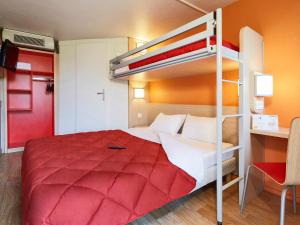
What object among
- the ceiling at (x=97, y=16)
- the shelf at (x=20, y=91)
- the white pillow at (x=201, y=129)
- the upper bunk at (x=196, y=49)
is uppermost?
the ceiling at (x=97, y=16)

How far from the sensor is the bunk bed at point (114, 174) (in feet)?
3.28

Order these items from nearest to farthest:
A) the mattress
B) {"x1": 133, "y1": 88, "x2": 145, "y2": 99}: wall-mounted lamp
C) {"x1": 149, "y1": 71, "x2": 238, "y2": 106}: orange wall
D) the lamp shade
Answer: the mattress
the lamp shade
{"x1": 149, "y1": 71, "x2": 238, "y2": 106}: orange wall
{"x1": 133, "y1": 88, "x2": 145, "y2": 99}: wall-mounted lamp

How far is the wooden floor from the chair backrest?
1.87 ft

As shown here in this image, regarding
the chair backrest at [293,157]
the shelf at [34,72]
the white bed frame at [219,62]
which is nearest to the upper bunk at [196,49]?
the white bed frame at [219,62]

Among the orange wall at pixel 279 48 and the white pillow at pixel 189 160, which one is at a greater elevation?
the orange wall at pixel 279 48

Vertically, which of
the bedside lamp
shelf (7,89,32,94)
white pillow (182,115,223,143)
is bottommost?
white pillow (182,115,223,143)

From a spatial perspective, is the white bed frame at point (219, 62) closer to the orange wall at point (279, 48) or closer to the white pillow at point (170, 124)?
the orange wall at point (279, 48)

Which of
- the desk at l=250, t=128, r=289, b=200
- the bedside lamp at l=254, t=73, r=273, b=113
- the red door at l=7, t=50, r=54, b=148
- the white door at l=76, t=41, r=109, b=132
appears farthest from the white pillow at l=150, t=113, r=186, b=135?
the red door at l=7, t=50, r=54, b=148

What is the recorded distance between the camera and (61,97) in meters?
3.73

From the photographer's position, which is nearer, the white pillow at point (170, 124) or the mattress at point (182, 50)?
the mattress at point (182, 50)

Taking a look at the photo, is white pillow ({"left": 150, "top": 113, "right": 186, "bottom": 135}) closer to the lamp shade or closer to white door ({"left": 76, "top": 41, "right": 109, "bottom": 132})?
the lamp shade

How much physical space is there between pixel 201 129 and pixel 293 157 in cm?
111

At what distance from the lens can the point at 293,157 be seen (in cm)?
118

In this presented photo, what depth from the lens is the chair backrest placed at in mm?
1158
